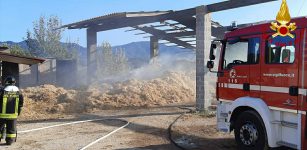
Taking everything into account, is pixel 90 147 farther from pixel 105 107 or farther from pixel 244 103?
pixel 105 107

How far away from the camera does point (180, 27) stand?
20984 millimetres

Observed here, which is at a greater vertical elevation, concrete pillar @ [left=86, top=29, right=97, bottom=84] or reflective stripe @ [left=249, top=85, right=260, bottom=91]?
concrete pillar @ [left=86, top=29, right=97, bottom=84]

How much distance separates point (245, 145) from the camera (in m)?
8.59

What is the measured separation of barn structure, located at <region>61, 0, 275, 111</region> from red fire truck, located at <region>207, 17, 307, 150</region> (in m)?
5.39

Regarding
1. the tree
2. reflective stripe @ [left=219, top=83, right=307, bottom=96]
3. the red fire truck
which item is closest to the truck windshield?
the red fire truck

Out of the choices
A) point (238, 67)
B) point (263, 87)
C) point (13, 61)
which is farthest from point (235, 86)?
point (13, 61)

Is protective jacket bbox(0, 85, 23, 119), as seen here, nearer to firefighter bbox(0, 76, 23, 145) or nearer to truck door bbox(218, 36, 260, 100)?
firefighter bbox(0, 76, 23, 145)

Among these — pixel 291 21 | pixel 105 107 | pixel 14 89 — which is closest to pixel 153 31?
pixel 105 107

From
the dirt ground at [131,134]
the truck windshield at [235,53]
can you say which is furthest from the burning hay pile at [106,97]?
the truck windshield at [235,53]

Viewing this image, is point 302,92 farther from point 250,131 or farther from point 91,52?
point 91,52

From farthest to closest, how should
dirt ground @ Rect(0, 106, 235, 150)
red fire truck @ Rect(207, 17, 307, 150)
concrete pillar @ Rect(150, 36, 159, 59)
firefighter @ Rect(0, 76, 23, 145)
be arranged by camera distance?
concrete pillar @ Rect(150, 36, 159, 59)
firefighter @ Rect(0, 76, 23, 145)
dirt ground @ Rect(0, 106, 235, 150)
red fire truck @ Rect(207, 17, 307, 150)

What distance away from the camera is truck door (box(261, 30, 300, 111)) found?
24.4ft

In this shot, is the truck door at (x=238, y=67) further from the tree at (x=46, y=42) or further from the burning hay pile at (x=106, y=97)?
the tree at (x=46, y=42)

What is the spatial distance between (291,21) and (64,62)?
2465 centimetres
